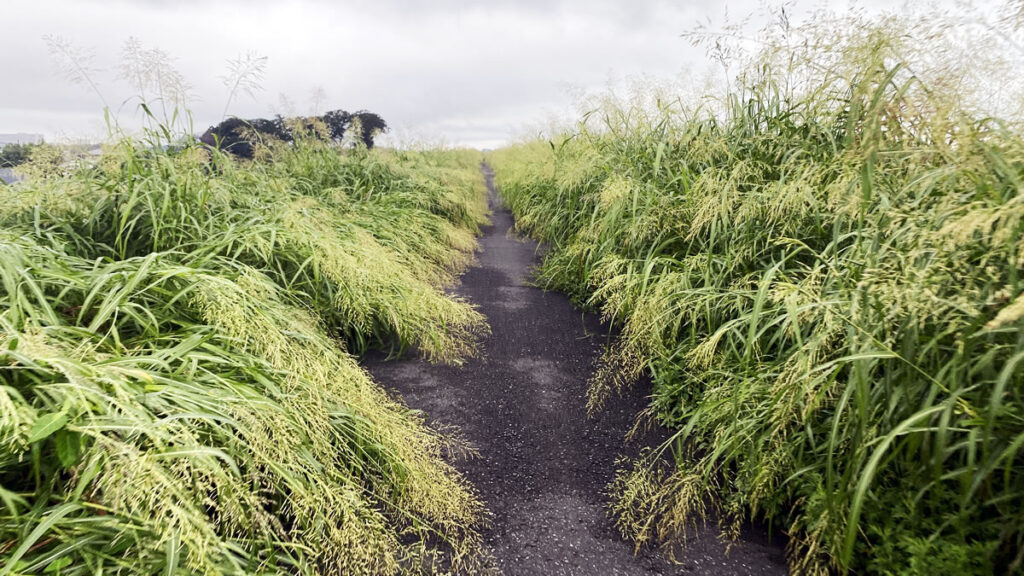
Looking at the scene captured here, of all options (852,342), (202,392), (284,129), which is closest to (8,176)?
(202,392)

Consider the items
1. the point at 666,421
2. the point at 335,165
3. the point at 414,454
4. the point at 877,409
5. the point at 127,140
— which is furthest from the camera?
the point at 335,165

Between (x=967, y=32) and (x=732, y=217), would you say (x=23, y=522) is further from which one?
(x=967, y=32)

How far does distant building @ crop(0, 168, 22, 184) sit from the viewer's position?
8.55 ft

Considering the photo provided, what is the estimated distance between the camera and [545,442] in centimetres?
229

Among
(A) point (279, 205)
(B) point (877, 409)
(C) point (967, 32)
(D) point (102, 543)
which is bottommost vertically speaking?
(D) point (102, 543)

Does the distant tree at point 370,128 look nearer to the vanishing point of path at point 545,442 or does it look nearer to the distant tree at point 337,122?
the distant tree at point 337,122

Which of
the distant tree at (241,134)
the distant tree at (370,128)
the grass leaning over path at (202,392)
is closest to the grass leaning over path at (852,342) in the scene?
the grass leaning over path at (202,392)

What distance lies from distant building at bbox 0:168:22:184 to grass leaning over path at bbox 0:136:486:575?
0.17 m

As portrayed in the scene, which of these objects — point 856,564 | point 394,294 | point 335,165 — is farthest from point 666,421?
point 335,165

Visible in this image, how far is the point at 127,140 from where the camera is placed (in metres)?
2.63

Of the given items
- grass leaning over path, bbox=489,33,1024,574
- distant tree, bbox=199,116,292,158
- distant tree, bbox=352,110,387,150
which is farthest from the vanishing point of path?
Result: distant tree, bbox=352,110,387,150

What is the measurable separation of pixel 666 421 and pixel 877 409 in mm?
1040

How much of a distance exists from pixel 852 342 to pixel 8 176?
4.31m

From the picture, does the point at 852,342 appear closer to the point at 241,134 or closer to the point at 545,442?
the point at 545,442
